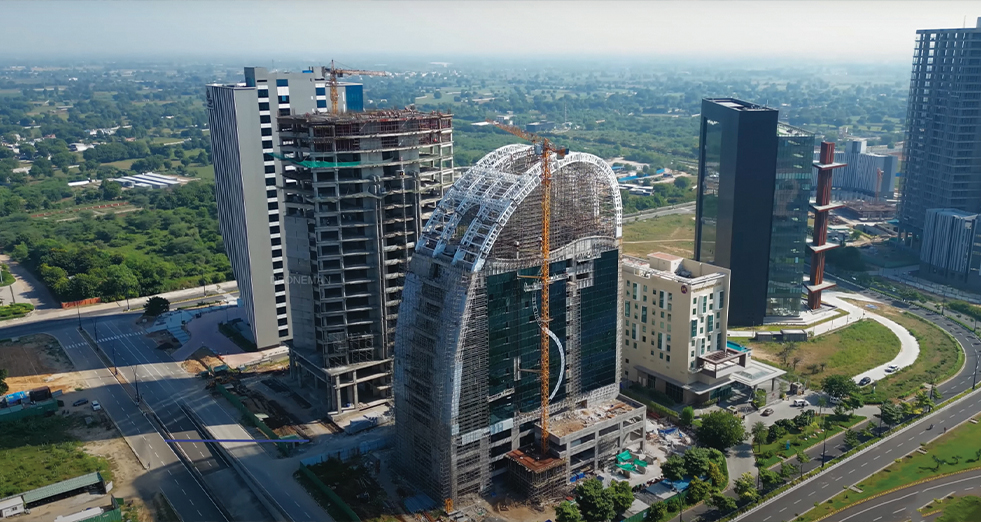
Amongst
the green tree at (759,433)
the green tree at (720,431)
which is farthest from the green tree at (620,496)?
the green tree at (759,433)

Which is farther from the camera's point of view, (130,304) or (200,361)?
(130,304)

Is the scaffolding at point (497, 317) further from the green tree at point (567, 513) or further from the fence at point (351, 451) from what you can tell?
the fence at point (351, 451)

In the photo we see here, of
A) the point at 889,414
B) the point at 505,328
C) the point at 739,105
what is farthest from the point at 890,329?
the point at 505,328

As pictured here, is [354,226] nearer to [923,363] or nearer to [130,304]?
[130,304]

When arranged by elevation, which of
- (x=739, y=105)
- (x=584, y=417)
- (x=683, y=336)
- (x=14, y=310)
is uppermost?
(x=739, y=105)

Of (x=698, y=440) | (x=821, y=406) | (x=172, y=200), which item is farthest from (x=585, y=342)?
(x=172, y=200)

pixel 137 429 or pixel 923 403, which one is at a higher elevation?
pixel 923 403

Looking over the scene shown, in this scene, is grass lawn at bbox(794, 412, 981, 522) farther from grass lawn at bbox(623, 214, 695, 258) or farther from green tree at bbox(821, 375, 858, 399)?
grass lawn at bbox(623, 214, 695, 258)
